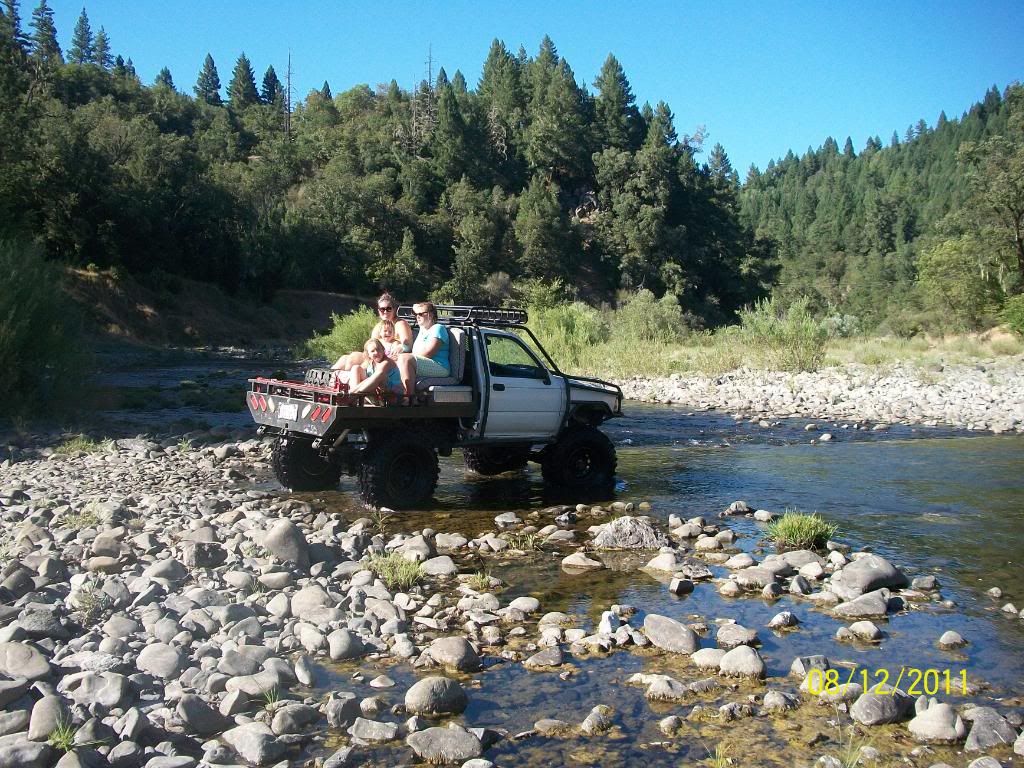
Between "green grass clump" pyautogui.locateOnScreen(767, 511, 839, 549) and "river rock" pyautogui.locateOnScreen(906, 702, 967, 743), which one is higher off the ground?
"green grass clump" pyautogui.locateOnScreen(767, 511, 839, 549)

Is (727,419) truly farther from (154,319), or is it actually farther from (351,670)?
(154,319)

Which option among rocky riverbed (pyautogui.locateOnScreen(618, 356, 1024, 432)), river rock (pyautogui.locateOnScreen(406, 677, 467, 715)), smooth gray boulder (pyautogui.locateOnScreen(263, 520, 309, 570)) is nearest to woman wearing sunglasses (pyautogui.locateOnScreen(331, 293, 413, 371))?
smooth gray boulder (pyautogui.locateOnScreen(263, 520, 309, 570))

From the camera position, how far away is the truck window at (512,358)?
11695mm

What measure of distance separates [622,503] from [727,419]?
32.2 feet

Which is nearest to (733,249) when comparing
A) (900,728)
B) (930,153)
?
(900,728)

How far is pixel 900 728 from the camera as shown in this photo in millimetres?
5195

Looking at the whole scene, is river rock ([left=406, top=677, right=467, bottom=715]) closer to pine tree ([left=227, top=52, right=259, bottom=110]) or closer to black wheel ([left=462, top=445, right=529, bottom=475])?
black wheel ([left=462, top=445, right=529, bottom=475])

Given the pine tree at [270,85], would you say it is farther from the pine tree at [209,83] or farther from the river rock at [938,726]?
the river rock at [938,726]

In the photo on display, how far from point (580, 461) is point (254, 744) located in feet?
26.7

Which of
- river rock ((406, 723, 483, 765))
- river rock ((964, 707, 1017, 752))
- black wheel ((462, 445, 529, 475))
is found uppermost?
black wheel ((462, 445, 529, 475))

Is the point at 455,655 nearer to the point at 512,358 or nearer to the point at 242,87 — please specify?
the point at 512,358

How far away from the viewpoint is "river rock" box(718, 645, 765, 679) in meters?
5.91

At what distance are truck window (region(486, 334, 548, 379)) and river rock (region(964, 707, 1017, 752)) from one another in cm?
728

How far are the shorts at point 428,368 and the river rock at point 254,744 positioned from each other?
6325mm
